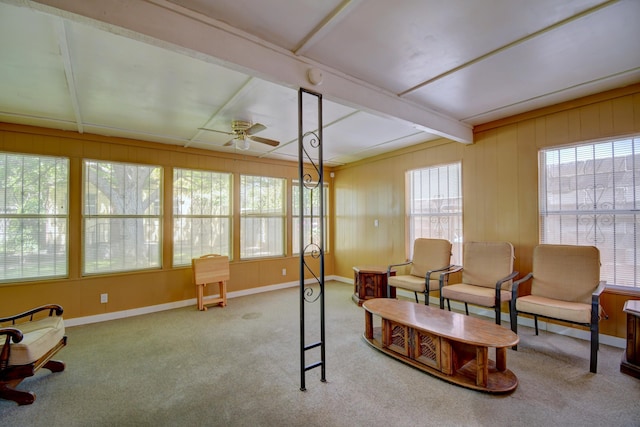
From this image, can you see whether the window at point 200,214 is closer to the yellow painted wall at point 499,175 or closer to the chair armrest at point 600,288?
the yellow painted wall at point 499,175

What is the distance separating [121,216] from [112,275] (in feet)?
2.74

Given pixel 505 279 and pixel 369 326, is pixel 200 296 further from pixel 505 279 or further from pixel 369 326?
pixel 505 279

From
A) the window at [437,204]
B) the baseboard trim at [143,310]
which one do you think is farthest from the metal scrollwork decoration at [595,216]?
the baseboard trim at [143,310]

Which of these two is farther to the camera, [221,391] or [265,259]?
[265,259]

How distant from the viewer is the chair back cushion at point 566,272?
2.87m

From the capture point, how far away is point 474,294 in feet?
10.5

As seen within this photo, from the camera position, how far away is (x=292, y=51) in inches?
85.4

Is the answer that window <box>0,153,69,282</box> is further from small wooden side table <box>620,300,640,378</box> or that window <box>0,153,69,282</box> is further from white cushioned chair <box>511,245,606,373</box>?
small wooden side table <box>620,300,640,378</box>

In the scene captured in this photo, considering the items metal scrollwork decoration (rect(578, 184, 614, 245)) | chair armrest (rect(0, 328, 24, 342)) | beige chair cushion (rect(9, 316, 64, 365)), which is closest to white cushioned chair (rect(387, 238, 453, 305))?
metal scrollwork decoration (rect(578, 184, 614, 245))

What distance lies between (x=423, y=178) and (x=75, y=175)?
5.05 meters

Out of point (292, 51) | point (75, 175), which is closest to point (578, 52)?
point (292, 51)

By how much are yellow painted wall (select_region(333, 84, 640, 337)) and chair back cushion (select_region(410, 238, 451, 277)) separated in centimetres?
38

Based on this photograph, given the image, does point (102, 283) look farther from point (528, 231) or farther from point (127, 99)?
point (528, 231)

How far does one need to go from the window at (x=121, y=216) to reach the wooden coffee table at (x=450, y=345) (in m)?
3.53
